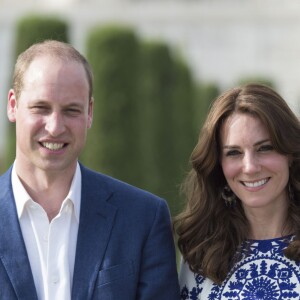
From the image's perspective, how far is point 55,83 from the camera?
432 cm

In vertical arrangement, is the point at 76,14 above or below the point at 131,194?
above

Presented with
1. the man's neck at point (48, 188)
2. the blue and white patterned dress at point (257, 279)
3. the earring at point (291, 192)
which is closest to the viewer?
the man's neck at point (48, 188)

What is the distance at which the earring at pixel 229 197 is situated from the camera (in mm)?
4906

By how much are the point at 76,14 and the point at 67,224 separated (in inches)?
1343

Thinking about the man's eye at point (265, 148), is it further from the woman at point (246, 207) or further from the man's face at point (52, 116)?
the man's face at point (52, 116)

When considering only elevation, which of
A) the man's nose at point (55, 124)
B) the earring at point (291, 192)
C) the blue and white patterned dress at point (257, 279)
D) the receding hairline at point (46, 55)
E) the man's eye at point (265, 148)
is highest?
the receding hairline at point (46, 55)

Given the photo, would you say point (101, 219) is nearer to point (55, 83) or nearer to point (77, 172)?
point (77, 172)

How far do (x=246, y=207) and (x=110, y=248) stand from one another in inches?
29.5

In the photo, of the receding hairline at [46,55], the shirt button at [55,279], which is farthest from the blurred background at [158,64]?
the shirt button at [55,279]

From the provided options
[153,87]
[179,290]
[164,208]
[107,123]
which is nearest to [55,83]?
[164,208]

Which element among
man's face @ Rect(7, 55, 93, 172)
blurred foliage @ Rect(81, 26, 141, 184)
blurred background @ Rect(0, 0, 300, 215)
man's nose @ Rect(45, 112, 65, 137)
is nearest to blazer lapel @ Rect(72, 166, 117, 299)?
man's face @ Rect(7, 55, 93, 172)

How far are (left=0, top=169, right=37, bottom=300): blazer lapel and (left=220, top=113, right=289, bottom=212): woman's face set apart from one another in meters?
1.03

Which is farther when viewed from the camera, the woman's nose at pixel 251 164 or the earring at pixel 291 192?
the earring at pixel 291 192

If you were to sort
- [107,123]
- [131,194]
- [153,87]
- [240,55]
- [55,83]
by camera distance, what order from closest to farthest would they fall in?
1. [55,83]
2. [131,194]
3. [107,123]
4. [153,87]
5. [240,55]
